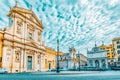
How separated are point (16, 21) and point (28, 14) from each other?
622 cm

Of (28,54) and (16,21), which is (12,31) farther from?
(28,54)

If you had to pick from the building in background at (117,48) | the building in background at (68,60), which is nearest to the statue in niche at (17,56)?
the building in background at (68,60)

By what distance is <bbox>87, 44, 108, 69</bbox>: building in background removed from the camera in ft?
228

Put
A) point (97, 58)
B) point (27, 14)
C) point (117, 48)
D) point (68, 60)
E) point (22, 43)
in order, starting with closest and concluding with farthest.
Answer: point (22, 43) < point (27, 14) < point (97, 58) < point (68, 60) < point (117, 48)

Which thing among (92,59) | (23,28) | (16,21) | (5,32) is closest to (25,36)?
(23,28)

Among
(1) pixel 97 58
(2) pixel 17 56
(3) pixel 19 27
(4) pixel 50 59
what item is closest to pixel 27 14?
(3) pixel 19 27

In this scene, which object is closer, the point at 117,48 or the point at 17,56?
the point at 17,56

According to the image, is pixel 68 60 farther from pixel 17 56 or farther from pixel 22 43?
pixel 17 56

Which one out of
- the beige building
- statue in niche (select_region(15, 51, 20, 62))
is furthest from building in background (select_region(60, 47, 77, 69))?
statue in niche (select_region(15, 51, 20, 62))

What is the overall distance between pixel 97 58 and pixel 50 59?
19862 millimetres

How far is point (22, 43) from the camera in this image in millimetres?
42156

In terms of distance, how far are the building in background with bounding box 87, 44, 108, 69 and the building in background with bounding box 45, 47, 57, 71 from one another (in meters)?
16.8

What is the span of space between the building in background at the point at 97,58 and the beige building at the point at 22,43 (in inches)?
1012

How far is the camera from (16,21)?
40.6 m
